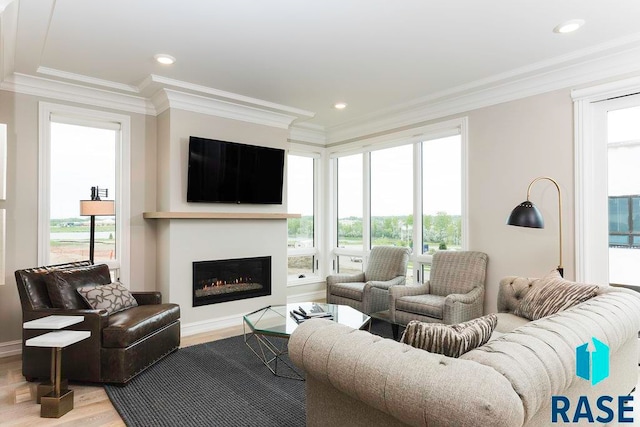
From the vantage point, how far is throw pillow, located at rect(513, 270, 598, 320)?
2.56 m

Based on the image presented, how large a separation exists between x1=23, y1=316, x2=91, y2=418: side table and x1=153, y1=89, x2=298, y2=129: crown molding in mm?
2446

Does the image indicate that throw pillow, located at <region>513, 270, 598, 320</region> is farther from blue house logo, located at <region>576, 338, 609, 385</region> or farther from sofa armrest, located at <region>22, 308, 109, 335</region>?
sofa armrest, located at <region>22, 308, 109, 335</region>

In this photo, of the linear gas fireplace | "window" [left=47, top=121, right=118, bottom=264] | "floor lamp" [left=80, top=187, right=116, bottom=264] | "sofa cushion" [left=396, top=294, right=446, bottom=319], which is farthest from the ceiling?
"sofa cushion" [left=396, top=294, right=446, bottom=319]

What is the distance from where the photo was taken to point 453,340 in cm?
154

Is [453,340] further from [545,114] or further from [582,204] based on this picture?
[545,114]

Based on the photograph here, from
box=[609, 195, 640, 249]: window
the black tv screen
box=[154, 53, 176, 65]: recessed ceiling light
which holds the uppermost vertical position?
box=[154, 53, 176, 65]: recessed ceiling light

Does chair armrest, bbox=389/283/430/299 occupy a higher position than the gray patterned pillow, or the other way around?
the gray patterned pillow

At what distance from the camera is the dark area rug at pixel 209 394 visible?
2.44 metres

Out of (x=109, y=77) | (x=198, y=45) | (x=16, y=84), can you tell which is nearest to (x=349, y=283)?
(x=198, y=45)

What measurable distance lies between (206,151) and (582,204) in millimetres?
3769

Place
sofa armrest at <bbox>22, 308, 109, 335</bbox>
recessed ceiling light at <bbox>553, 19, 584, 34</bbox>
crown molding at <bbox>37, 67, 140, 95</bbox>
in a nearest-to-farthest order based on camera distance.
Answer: recessed ceiling light at <bbox>553, 19, 584, 34</bbox> < sofa armrest at <bbox>22, 308, 109, 335</bbox> < crown molding at <bbox>37, 67, 140, 95</bbox>

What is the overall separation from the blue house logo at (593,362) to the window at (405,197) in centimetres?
255

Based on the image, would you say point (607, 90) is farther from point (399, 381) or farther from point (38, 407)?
point (38, 407)

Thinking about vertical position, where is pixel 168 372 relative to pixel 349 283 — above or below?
below
